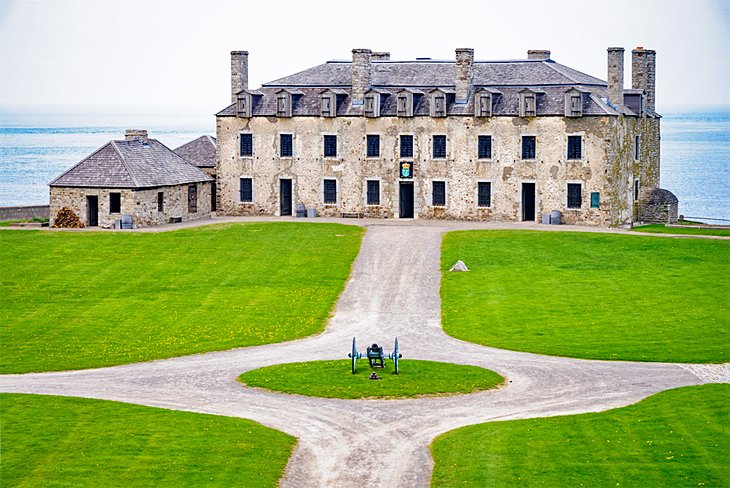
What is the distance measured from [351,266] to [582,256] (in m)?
11.5

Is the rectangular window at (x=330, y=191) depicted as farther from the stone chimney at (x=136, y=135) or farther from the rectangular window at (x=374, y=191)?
the stone chimney at (x=136, y=135)

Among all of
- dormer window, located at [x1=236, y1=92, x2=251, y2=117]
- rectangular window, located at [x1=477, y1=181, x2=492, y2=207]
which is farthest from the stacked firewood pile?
rectangular window, located at [x1=477, y1=181, x2=492, y2=207]

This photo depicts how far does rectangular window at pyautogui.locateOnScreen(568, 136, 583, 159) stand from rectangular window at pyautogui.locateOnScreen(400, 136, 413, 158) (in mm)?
9695

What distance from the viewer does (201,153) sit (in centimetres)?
8506

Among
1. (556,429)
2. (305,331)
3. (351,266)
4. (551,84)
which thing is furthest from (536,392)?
(551,84)

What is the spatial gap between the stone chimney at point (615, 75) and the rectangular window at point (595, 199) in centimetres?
573

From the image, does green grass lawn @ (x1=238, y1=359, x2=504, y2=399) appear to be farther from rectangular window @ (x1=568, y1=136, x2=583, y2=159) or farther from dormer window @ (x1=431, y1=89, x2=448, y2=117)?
dormer window @ (x1=431, y1=89, x2=448, y2=117)

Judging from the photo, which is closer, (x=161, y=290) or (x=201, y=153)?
(x=161, y=290)

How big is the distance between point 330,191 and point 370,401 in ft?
145

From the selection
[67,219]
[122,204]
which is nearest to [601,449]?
[122,204]

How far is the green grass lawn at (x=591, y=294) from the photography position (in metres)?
44.9

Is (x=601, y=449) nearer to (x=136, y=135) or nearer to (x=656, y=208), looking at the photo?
(x=656, y=208)

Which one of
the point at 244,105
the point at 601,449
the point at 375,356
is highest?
the point at 244,105

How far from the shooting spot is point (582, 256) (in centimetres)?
6341
